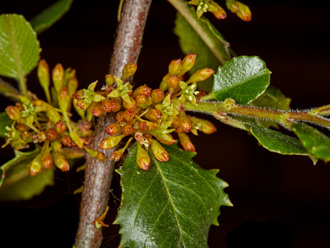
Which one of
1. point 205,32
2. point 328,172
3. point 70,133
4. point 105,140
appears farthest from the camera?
point 328,172

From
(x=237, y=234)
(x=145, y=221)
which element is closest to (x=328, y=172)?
(x=237, y=234)

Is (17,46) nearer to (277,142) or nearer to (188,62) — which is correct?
(188,62)

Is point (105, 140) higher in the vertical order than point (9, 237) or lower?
higher

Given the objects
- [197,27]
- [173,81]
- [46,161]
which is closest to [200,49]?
[197,27]

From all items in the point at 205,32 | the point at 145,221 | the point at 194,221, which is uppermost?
the point at 205,32

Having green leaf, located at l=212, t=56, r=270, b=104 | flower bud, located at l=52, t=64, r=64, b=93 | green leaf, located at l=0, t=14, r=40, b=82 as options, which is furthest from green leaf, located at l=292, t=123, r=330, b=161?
green leaf, located at l=0, t=14, r=40, b=82

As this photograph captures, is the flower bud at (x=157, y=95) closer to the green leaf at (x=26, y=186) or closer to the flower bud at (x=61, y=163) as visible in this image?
the flower bud at (x=61, y=163)

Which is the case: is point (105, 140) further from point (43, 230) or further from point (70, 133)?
point (43, 230)

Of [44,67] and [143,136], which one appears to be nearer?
[143,136]
